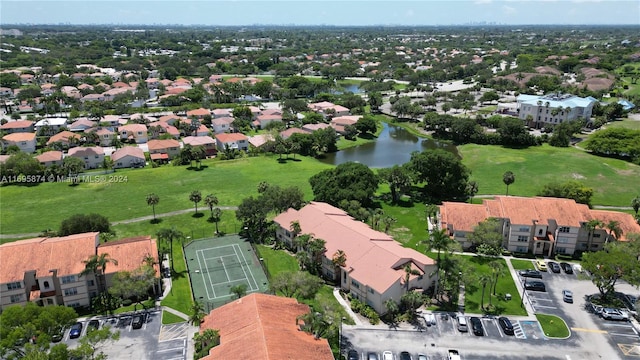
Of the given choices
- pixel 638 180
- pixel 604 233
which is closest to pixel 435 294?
pixel 604 233

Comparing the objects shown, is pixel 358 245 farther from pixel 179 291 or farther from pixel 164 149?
pixel 164 149

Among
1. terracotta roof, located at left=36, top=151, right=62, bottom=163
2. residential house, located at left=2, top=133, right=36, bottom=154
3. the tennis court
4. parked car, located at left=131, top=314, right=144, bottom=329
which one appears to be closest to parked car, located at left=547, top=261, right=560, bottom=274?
the tennis court

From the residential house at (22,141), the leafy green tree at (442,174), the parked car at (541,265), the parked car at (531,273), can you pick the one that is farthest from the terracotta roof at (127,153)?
the parked car at (541,265)

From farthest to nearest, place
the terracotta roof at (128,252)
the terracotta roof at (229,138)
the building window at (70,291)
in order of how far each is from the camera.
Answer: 1. the terracotta roof at (229,138)
2. the terracotta roof at (128,252)
3. the building window at (70,291)

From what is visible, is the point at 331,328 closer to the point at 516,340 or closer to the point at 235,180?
the point at 516,340

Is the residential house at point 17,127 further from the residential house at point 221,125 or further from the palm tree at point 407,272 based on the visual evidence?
the palm tree at point 407,272

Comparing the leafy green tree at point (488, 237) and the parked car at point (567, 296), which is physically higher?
the leafy green tree at point (488, 237)

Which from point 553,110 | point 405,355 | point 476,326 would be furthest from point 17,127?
point 553,110
